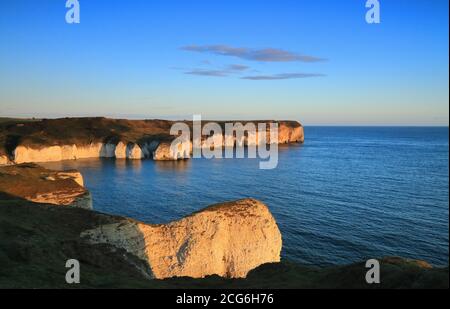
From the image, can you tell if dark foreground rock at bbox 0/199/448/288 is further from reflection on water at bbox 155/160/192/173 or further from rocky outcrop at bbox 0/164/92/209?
reflection on water at bbox 155/160/192/173

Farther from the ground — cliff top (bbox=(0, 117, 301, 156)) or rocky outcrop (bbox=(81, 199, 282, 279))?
cliff top (bbox=(0, 117, 301, 156))

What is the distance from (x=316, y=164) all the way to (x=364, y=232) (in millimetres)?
68596

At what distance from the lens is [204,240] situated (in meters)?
33.3

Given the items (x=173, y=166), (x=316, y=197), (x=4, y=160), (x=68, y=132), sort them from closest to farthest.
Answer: (x=316, y=197), (x=4, y=160), (x=173, y=166), (x=68, y=132)

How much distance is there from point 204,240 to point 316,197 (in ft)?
131

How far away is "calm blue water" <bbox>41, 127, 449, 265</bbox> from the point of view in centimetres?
4569

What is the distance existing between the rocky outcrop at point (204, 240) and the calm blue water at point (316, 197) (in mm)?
8851

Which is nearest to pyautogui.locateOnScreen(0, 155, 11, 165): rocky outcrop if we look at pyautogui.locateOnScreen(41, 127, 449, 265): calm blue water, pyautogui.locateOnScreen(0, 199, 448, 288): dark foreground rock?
pyautogui.locateOnScreen(41, 127, 449, 265): calm blue water

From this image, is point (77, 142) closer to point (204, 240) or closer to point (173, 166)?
point (173, 166)

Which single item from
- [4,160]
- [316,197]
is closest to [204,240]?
[316,197]

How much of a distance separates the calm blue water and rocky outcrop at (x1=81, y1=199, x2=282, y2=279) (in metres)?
8.85

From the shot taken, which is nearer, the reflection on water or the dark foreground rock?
the dark foreground rock
